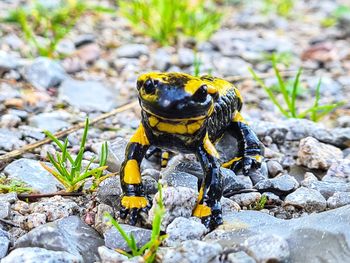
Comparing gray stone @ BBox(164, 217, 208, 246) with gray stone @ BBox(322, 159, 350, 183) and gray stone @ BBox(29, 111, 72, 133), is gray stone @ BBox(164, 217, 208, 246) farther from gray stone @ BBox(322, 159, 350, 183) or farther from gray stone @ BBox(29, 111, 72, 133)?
gray stone @ BBox(29, 111, 72, 133)

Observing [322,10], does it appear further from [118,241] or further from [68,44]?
[118,241]

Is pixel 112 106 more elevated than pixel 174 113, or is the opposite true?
pixel 174 113

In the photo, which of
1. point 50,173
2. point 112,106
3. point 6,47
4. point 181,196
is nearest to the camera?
point 181,196

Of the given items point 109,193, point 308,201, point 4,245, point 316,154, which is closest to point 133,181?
point 109,193

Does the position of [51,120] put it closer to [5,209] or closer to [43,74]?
[43,74]

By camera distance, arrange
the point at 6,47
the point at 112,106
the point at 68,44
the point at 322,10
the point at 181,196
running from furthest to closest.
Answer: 1. the point at 322,10
2. the point at 68,44
3. the point at 6,47
4. the point at 112,106
5. the point at 181,196

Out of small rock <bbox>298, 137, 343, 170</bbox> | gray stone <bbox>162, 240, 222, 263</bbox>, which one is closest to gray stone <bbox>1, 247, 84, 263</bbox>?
gray stone <bbox>162, 240, 222, 263</bbox>

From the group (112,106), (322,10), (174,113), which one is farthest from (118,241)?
(322,10)
